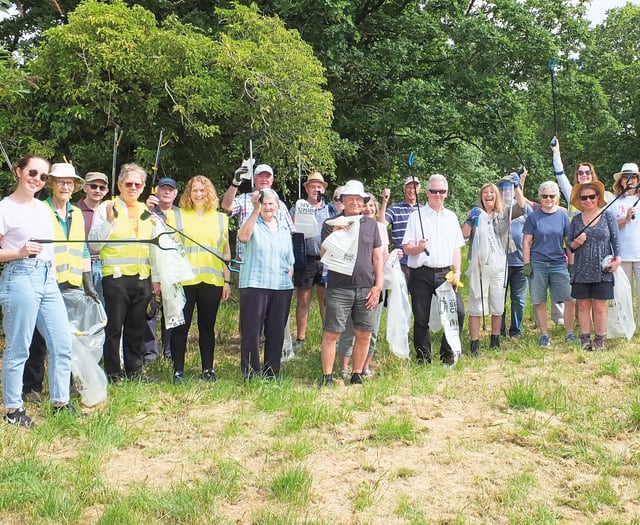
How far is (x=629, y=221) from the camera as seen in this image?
6.77 meters

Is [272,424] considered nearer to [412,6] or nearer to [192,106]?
[192,106]

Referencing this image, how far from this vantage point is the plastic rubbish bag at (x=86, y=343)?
15.1 feet

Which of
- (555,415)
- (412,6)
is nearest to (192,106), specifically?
(555,415)

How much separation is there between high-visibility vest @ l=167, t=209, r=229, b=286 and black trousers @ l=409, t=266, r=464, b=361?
1.89 m

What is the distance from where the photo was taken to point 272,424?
14.4 feet

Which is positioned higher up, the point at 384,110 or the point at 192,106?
the point at 384,110

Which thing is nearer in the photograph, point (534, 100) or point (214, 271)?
point (214, 271)

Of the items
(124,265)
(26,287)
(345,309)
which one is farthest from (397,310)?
(26,287)

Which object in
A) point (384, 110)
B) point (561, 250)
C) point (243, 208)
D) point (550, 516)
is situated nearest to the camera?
point (550, 516)

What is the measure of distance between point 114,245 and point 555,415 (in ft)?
12.1

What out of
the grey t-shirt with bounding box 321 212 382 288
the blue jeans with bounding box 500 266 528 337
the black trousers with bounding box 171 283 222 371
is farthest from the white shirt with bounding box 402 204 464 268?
the black trousers with bounding box 171 283 222 371

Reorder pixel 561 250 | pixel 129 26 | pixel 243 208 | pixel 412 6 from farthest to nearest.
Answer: pixel 412 6 → pixel 129 26 → pixel 561 250 → pixel 243 208

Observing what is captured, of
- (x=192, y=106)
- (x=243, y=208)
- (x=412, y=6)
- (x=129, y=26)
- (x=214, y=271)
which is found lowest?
(x=214, y=271)

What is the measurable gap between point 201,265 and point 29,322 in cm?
159
